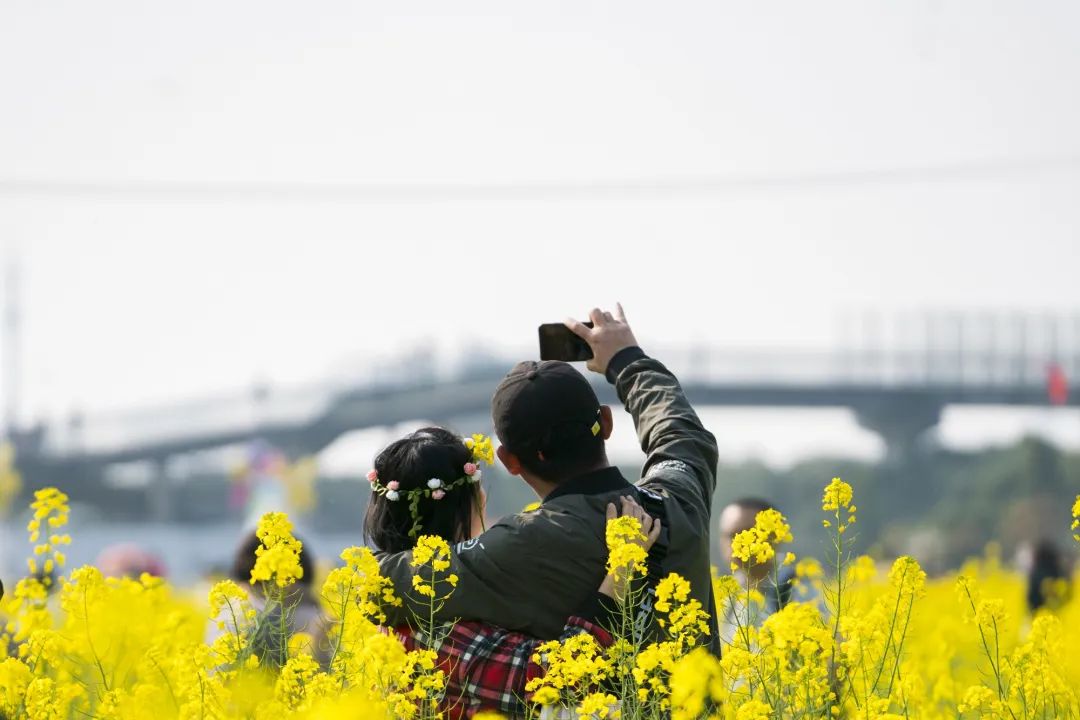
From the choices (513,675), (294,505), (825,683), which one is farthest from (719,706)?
(294,505)

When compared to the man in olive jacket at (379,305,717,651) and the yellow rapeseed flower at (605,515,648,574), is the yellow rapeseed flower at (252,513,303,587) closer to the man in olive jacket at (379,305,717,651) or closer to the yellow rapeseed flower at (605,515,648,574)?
the man in olive jacket at (379,305,717,651)

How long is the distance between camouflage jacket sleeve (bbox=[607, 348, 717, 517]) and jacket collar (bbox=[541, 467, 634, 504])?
0.07 meters

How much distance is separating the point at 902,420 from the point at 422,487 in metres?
49.9

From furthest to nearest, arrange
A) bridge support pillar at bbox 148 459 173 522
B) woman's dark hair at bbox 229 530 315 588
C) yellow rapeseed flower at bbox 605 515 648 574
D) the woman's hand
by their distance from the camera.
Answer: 1. bridge support pillar at bbox 148 459 173 522
2. woman's dark hair at bbox 229 530 315 588
3. the woman's hand
4. yellow rapeseed flower at bbox 605 515 648 574

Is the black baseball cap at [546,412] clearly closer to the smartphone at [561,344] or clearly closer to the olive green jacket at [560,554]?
the olive green jacket at [560,554]

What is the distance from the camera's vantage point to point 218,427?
163ft

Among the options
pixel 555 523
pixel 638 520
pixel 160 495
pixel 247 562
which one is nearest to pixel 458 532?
pixel 555 523

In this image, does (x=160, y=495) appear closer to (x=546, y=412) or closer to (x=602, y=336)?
(x=602, y=336)

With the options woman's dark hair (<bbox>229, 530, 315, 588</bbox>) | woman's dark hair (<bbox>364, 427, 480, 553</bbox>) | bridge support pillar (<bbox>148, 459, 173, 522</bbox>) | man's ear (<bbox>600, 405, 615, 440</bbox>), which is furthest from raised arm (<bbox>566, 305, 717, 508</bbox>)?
bridge support pillar (<bbox>148, 459, 173, 522</bbox>)

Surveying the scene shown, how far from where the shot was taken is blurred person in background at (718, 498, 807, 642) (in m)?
3.86

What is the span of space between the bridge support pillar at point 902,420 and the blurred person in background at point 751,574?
A: 47573mm

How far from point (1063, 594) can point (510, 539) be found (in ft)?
24.7

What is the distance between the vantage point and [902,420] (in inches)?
2035

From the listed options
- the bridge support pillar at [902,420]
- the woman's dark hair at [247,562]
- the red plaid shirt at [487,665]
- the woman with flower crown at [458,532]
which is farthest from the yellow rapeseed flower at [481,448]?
the bridge support pillar at [902,420]
